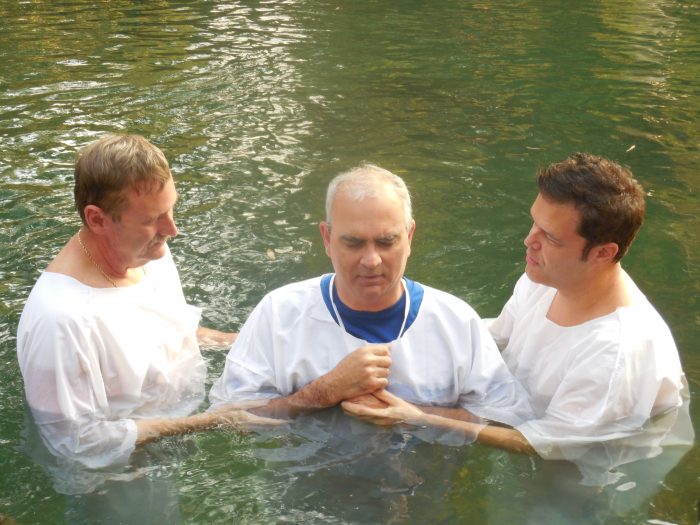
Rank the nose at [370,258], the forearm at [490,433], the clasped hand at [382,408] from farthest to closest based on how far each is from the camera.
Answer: the forearm at [490,433]
the clasped hand at [382,408]
the nose at [370,258]

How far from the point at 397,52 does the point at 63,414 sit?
12431 millimetres

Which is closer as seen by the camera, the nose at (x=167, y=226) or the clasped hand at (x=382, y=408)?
the clasped hand at (x=382, y=408)

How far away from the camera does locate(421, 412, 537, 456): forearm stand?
18.0 ft

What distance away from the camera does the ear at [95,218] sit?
534cm

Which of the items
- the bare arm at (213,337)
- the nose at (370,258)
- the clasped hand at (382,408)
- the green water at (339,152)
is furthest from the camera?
the bare arm at (213,337)

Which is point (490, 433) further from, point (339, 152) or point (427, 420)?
point (339, 152)

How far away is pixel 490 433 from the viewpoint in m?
5.52

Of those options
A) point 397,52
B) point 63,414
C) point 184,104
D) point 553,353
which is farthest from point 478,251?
point 397,52

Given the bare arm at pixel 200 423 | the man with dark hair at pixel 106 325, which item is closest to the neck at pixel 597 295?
the bare arm at pixel 200 423

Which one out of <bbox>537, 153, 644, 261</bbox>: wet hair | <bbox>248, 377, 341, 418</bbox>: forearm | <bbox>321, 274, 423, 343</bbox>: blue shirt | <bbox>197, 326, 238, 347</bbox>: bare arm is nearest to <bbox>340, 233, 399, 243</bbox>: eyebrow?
<bbox>321, 274, 423, 343</bbox>: blue shirt

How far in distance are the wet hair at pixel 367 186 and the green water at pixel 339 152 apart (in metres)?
1.39

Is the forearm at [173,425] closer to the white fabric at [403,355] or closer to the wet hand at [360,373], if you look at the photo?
the white fabric at [403,355]

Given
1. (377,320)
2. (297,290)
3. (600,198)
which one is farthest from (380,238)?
(600,198)

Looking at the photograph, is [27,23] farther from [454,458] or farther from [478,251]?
[454,458]
